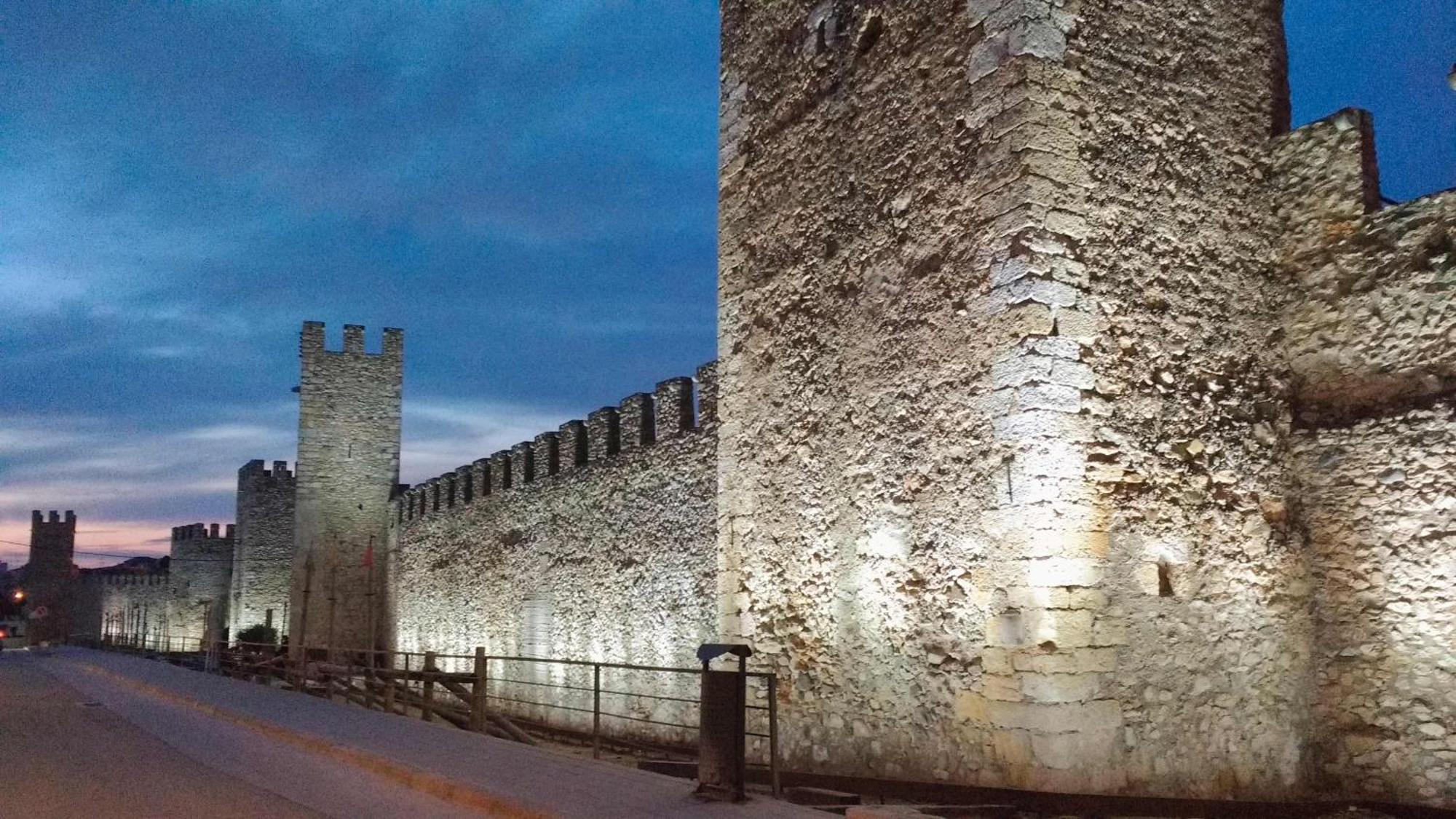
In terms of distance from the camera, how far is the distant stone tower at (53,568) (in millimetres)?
48188

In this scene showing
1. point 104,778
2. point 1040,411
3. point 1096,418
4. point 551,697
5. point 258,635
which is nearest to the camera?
point 1040,411

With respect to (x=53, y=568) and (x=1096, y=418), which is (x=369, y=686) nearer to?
(x=1096, y=418)

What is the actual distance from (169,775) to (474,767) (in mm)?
2070

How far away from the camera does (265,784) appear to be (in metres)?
6.86

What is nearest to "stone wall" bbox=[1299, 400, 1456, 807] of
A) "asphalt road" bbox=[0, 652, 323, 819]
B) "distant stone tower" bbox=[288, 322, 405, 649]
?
"asphalt road" bbox=[0, 652, 323, 819]

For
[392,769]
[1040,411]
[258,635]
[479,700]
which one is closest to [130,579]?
[258,635]

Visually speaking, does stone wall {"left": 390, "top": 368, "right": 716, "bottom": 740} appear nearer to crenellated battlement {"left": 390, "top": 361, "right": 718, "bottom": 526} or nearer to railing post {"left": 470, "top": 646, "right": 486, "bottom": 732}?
crenellated battlement {"left": 390, "top": 361, "right": 718, "bottom": 526}

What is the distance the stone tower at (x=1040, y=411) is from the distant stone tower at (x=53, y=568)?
49.6m

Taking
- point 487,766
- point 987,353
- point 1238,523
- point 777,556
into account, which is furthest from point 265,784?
point 1238,523

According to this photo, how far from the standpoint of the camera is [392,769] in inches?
275

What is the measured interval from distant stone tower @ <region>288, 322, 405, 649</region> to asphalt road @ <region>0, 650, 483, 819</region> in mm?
13685

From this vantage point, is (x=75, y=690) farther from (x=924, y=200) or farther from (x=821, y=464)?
(x=924, y=200)

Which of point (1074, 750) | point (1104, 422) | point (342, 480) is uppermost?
point (342, 480)

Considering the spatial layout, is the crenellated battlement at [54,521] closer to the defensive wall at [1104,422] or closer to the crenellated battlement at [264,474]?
the crenellated battlement at [264,474]
